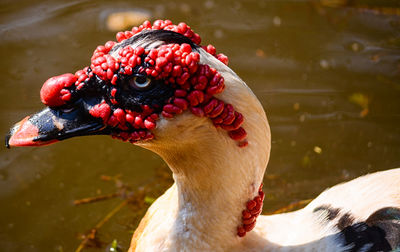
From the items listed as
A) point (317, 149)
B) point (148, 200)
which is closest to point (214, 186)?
point (148, 200)

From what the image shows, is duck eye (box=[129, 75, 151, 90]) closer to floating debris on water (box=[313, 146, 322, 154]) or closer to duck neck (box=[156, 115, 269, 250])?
duck neck (box=[156, 115, 269, 250])

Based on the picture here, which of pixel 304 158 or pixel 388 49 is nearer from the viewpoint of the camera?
pixel 304 158

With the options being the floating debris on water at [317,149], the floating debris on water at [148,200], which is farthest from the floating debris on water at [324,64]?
the floating debris on water at [148,200]

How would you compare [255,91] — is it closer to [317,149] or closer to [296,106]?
[296,106]

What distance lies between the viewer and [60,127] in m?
2.05

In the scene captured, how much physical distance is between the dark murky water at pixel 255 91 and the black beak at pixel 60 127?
5.62 feet

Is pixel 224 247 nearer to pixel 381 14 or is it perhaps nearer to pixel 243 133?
pixel 243 133

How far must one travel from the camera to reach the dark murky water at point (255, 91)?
384 cm

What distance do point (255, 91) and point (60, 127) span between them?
278 cm

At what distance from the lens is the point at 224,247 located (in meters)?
2.42

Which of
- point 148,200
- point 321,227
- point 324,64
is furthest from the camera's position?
point 324,64

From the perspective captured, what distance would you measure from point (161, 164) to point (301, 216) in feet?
5.42

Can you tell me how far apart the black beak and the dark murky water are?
5.62ft

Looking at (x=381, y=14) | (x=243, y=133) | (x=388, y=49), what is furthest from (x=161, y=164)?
(x=381, y=14)
